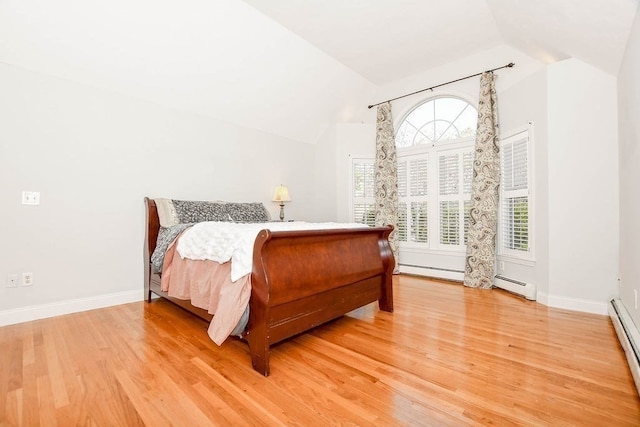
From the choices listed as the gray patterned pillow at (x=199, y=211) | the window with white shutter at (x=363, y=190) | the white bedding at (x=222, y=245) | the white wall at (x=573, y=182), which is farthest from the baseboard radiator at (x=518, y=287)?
the gray patterned pillow at (x=199, y=211)

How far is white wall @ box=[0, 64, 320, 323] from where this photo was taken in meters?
2.59

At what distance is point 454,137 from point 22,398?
4801mm

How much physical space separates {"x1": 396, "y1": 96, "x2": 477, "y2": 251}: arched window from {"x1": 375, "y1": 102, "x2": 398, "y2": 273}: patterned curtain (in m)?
0.17

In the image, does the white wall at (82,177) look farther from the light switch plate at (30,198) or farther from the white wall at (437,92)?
the white wall at (437,92)

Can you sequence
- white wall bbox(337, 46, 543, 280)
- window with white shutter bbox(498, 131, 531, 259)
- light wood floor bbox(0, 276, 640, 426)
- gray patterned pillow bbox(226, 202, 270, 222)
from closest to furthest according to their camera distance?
light wood floor bbox(0, 276, 640, 426) < window with white shutter bbox(498, 131, 531, 259) < white wall bbox(337, 46, 543, 280) < gray patterned pillow bbox(226, 202, 270, 222)

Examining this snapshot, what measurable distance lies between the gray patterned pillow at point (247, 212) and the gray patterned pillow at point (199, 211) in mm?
97

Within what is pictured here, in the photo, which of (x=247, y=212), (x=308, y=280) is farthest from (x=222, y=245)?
(x=247, y=212)

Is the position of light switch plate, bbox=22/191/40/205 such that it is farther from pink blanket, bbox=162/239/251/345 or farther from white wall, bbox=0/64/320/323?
pink blanket, bbox=162/239/251/345

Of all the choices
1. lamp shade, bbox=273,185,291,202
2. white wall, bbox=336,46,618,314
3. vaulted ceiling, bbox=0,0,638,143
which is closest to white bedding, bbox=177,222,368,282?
vaulted ceiling, bbox=0,0,638,143

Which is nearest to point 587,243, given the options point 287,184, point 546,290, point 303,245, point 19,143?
point 546,290

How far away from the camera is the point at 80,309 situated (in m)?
2.88

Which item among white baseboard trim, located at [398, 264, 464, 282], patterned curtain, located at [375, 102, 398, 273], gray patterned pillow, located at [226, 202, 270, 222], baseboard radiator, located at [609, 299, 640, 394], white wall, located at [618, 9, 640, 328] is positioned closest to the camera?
baseboard radiator, located at [609, 299, 640, 394]

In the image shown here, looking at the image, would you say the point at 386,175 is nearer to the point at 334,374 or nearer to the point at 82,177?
the point at 334,374

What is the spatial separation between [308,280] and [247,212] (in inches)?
83.4
